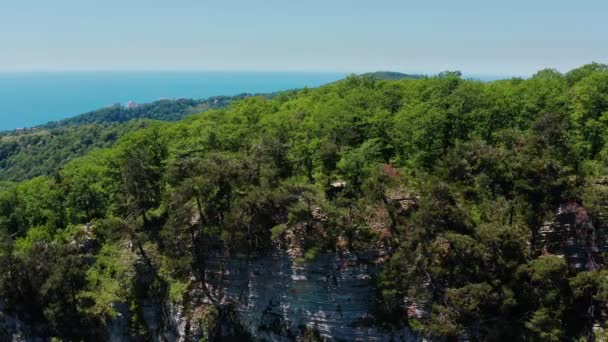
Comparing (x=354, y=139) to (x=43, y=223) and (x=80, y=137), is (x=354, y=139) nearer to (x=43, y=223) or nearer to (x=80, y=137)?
(x=43, y=223)

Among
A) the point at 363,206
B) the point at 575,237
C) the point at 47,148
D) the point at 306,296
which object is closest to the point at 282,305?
the point at 306,296

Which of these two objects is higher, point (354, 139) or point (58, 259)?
point (354, 139)

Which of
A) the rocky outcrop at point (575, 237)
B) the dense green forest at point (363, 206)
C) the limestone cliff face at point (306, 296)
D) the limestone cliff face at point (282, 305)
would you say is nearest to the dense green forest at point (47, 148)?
the dense green forest at point (363, 206)

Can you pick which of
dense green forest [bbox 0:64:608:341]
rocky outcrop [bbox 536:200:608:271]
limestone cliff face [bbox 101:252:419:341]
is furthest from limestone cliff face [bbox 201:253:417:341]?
rocky outcrop [bbox 536:200:608:271]

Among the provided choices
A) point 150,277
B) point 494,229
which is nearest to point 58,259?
point 150,277

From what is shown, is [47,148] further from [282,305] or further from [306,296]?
[306,296]

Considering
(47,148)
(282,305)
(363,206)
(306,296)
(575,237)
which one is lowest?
(282,305)

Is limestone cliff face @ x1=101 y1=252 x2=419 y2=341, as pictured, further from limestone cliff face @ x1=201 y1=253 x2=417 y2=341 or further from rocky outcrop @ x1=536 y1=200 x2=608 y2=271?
rocky outcrop @ x1=536 y1=200 x2=608 y2=271

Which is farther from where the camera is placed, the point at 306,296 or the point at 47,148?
the point at 47,148

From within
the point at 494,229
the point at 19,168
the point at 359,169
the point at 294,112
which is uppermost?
the point at 294,112
